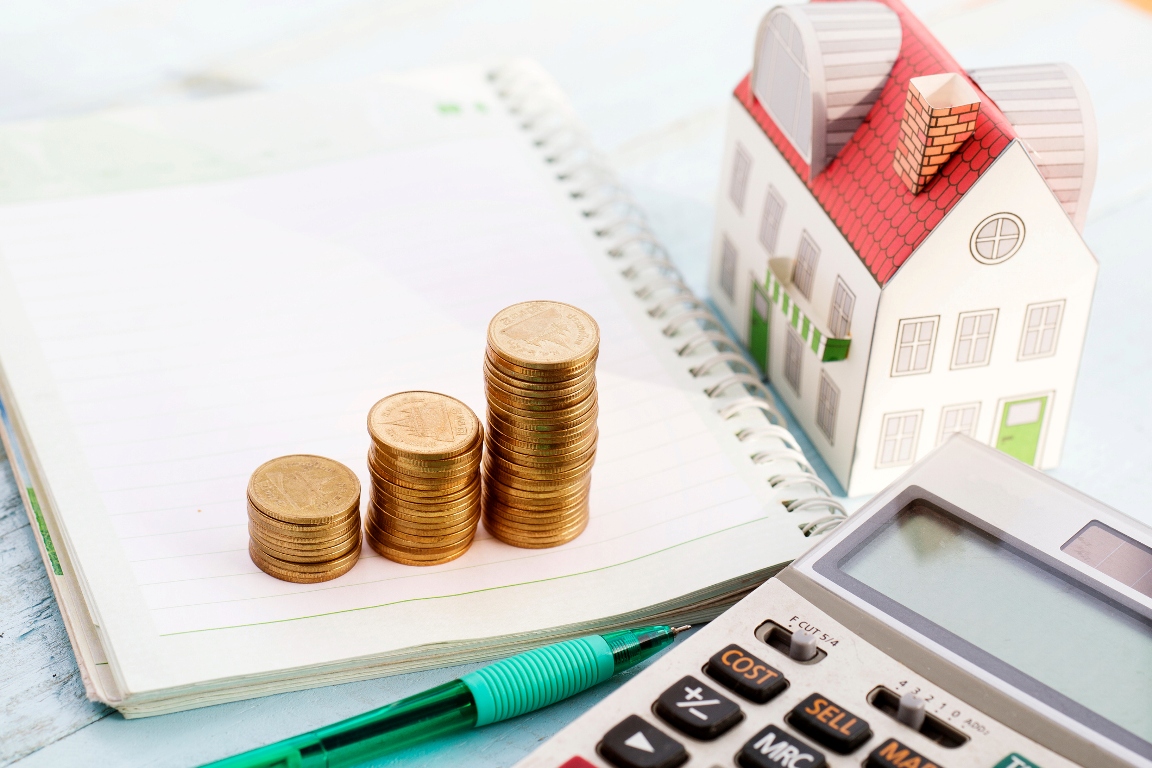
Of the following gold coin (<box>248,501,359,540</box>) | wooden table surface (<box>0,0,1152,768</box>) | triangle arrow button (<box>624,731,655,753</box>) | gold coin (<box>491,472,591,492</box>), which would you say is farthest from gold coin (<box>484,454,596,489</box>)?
wooden table surface (<box>0,0,1152,768</box>)

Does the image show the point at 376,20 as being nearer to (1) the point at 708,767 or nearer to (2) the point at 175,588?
(2) the point at 175,588

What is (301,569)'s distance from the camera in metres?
0.83

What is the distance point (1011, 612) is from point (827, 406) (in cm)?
28

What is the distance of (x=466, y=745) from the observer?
0.76 meters

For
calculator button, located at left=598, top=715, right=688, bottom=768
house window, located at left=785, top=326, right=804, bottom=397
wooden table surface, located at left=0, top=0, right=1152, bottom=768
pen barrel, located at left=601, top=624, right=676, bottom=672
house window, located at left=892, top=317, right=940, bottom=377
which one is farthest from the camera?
wooden table surface, located at left=0, top=0, right=1152, bottom=768

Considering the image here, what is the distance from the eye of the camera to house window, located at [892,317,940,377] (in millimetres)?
909

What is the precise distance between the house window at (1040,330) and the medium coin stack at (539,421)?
34 cm

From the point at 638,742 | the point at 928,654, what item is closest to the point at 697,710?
the point at 638,742

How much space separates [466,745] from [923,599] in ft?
0.98

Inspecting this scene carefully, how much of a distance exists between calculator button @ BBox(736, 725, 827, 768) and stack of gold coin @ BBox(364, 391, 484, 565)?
26 cm

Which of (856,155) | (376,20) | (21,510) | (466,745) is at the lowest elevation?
(466,745)

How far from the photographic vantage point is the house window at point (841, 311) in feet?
3.09

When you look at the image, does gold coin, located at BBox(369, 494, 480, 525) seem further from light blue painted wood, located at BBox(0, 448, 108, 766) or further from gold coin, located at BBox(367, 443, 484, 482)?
light blue painted wood, located at BBox(0, 448, 108, 766)

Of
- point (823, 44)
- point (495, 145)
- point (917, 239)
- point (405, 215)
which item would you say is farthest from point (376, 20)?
point (917, 239)
